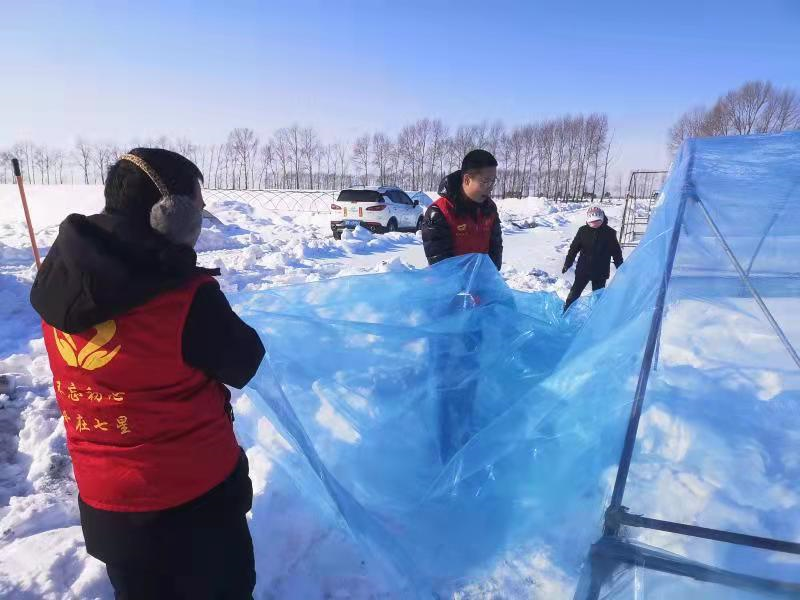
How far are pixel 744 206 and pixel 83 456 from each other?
9.33ft

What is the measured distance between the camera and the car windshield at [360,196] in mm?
15250

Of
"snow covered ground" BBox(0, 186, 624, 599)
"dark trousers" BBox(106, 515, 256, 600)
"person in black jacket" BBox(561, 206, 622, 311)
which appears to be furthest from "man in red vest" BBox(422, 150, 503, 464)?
"person in black jacket" BBox(561, 206, 622, 311)

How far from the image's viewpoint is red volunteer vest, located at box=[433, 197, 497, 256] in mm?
3008

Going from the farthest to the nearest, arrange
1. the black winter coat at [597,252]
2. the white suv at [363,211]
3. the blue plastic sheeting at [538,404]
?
1. the white suv at [363,211]
2. the black winter coat at [597,252]
3. the blue plastic sheeting at [538,404]

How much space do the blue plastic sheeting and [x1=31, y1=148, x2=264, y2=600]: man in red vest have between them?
701mm

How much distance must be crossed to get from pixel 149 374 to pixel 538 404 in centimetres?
146

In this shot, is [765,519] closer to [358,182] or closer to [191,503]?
[191,503]

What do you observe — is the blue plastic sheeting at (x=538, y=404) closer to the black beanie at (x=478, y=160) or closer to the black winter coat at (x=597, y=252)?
the black beanie at (x=478, y=160)

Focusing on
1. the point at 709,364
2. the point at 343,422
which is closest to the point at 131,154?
the point at 343,422

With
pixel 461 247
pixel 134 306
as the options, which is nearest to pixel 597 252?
pixel 461 247

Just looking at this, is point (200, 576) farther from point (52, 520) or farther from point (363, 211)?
point (363, 211)

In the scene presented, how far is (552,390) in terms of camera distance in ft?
6.71

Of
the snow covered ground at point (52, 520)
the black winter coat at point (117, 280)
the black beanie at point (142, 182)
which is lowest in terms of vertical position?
the snow covered ground at point (52, 520)

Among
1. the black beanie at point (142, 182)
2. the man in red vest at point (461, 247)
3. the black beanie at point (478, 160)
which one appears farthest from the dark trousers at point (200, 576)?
the black beanie at point (478, 160)
